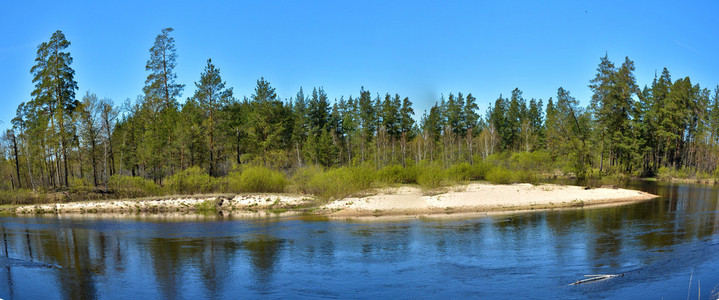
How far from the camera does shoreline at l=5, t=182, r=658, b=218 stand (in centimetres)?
2903

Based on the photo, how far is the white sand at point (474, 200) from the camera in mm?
29000

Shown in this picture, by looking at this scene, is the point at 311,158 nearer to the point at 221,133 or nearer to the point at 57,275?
the point at 221,133

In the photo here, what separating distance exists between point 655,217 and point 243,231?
70.8ft

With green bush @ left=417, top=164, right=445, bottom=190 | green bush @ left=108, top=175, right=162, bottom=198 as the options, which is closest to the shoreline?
green bush @ left=417, top=164, right=445, bottom=190

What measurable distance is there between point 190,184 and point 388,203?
17716 mm

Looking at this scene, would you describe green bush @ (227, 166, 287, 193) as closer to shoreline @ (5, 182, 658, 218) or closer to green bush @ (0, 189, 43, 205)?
shoreline @ (5, 182, 658, 218)

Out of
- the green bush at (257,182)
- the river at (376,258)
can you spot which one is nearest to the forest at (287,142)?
the green bush at (257,182)

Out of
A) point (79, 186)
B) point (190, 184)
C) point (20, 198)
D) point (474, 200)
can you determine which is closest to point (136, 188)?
point (190, 184)

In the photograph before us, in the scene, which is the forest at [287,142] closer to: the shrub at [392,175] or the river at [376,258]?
the shrub at [392,175]

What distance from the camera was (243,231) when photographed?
923 inches

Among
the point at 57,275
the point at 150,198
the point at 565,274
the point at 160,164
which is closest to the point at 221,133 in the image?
the point at 160,164

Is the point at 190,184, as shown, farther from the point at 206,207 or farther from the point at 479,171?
the point at 479,171

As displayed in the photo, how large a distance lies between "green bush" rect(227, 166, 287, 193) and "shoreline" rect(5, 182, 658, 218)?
2.05 meters

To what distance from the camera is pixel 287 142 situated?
7388 cm
